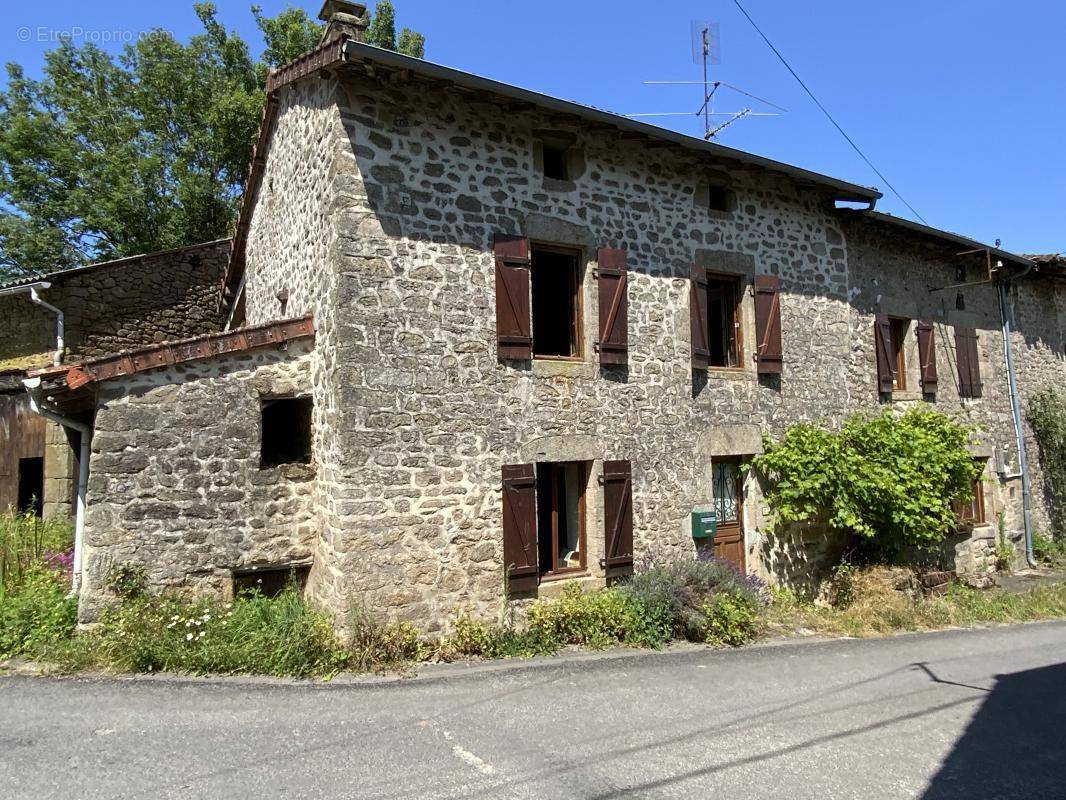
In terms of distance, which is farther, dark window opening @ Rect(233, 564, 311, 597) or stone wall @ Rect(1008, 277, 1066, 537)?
stone wall @ Rect(1008, 277, 1066, 537)

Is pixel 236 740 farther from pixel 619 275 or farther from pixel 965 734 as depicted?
pixel 619 275

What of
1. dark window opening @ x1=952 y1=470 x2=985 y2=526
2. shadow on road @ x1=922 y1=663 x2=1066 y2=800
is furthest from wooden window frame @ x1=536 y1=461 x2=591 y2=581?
dark window opening @ x1=952 y1=470 x2=985 y2=526

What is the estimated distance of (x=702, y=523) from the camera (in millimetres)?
8117

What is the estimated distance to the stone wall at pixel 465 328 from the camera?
20.9 ft

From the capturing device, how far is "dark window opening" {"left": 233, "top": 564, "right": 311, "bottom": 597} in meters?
6.70

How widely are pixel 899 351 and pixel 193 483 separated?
1076cm

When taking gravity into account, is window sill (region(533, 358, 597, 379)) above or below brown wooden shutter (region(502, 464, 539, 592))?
above

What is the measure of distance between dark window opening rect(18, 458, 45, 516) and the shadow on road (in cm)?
1174

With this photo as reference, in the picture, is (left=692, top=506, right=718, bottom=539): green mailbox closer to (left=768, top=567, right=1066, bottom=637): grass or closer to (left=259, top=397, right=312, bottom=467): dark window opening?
(left=768, top=567, right=1066, bottom=637): grass

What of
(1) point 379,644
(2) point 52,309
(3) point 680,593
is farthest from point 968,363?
(2) point 52,309

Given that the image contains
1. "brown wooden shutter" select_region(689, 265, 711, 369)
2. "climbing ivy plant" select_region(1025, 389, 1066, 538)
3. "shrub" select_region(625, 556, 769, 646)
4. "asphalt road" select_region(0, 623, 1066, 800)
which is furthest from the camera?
"climbing ivy plant" select_region(1025, 389, 1066, 538)

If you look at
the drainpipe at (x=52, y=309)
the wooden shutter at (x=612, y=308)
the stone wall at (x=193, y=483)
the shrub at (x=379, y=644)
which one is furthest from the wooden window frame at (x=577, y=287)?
the drainpipe at (x=52, y=309)

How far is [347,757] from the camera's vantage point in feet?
13.9

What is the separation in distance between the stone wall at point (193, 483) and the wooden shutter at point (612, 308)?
3403 millimetres
